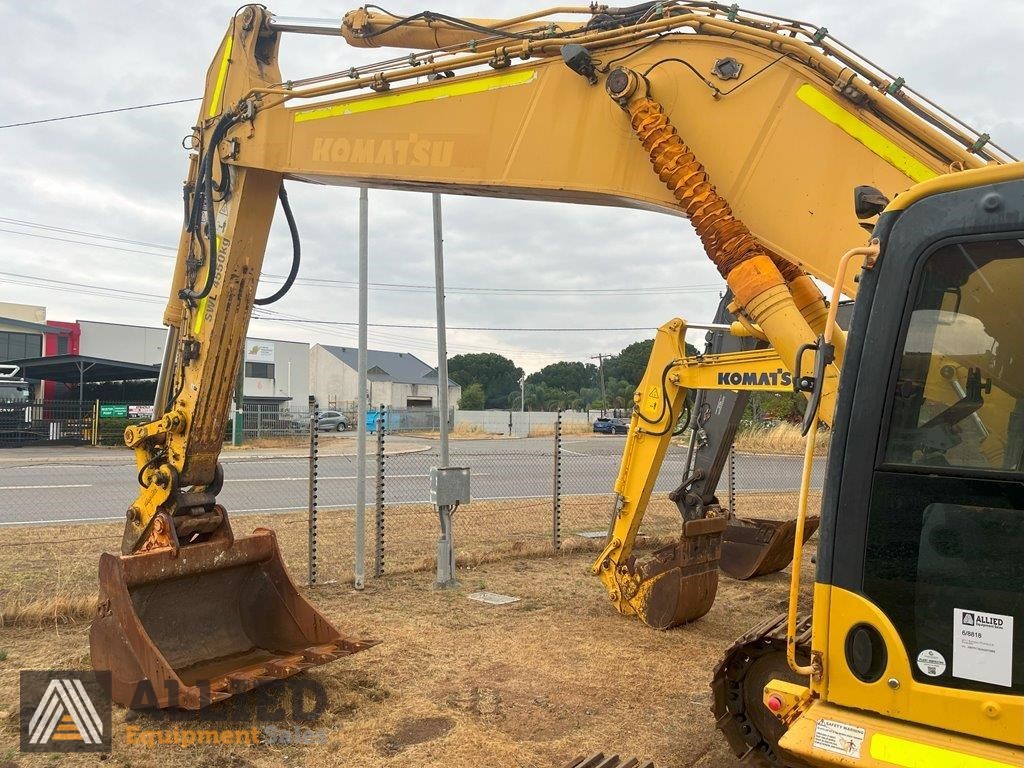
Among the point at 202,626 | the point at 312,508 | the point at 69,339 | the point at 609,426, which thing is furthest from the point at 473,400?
the point at 202,626

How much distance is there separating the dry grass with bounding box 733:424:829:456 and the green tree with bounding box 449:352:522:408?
224ft

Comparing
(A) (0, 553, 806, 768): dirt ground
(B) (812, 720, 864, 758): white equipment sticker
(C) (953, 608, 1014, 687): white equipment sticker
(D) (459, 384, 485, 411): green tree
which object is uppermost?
(D) (459, 384, 485, 411): green tree

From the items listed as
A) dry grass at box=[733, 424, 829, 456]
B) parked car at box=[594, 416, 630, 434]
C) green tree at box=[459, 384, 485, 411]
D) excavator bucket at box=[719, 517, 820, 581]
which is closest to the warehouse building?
green tree at box=[459, 384, 485, 411]

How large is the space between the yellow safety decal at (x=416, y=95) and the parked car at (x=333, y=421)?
139ft

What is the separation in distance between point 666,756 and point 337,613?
3723mm

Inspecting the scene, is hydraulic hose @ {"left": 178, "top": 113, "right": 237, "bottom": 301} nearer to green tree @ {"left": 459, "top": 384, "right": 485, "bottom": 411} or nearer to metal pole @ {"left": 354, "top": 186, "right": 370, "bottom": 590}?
metal pole @ {"left": 354, "top": 186, "right": 370, "bottom": 590}

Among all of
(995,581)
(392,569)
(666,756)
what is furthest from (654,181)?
(392,569)

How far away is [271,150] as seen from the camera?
19.0 ft

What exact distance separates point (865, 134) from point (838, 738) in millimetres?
2948

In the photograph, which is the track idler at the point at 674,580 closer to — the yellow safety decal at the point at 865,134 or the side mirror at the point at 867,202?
the yellow safety decal at the point at 865,134

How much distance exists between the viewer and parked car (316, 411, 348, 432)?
4767cm

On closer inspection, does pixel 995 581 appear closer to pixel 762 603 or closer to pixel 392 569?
pixel 762 603

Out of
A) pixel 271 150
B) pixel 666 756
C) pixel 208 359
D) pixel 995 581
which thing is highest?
pixel 271 150

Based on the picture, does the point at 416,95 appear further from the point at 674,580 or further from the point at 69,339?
the point at 69,339
